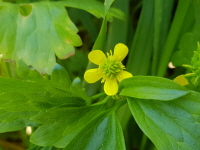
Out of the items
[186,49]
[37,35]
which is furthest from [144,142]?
[37,35]

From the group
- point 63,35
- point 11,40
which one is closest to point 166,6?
point 63,35

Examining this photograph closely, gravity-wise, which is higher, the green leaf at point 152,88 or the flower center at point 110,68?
the flower center at point 110,68

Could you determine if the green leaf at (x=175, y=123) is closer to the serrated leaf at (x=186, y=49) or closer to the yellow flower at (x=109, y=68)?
the yellow flower at (x=109, y=68)

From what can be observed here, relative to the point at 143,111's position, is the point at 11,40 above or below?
above

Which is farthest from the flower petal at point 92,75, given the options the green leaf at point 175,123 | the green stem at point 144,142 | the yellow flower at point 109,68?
the green stem at point 144,142

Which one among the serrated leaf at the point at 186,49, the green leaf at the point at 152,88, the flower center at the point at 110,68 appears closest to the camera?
the green leaf at the point at 152,88

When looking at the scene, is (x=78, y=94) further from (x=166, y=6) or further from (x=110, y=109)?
(x=166, y=6)
